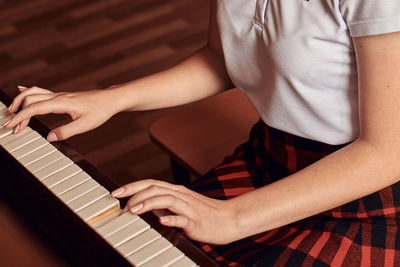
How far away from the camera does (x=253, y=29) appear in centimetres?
116

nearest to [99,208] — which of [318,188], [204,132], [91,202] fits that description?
[91,202]

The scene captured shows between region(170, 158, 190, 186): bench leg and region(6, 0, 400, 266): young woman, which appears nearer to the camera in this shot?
region(6, 0, 400, 266): young woman

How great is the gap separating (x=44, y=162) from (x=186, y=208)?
260mm

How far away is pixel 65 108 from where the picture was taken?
1.21 meters

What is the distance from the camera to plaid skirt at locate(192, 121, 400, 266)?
1098 mm

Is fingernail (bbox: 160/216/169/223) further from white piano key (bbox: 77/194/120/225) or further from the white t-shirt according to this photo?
the white t-shirt

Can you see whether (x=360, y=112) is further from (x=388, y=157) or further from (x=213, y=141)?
(x=213, y=141)

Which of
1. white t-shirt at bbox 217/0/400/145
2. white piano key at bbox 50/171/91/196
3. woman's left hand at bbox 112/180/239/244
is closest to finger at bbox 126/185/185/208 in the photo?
woman's left hand at bbox 112/180/239/244

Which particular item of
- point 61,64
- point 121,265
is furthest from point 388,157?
point 61,64

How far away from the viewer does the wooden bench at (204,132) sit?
1.62 m

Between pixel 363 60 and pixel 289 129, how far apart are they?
258mm

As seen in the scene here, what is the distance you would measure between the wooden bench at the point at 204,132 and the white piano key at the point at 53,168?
0.59m

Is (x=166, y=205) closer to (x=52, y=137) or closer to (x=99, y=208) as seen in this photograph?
(x=99, y=208)

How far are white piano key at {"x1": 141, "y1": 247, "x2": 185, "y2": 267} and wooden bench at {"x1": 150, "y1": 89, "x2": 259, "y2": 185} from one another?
74 centimetres
